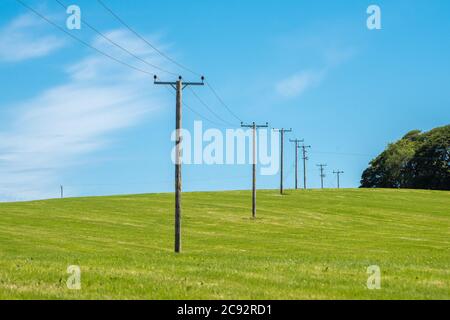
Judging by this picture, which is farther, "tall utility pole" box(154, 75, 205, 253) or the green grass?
"tall utility pole" box(154, 75, 205, 253)

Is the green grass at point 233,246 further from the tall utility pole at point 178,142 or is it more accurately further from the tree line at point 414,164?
the tree line at point 414,164

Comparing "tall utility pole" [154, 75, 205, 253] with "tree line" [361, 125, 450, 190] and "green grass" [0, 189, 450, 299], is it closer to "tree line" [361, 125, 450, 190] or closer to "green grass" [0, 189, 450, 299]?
"green grass" [0, 189, 450, 299]

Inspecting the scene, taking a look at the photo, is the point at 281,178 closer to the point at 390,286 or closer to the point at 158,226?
the point at 158,226

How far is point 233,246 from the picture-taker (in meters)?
42.6

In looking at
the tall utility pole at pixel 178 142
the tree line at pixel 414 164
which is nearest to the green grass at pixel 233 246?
the tall utility pole at pixel 178 142

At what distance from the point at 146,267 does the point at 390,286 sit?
7.09 meters

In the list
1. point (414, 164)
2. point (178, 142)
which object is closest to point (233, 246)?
point (178, 142)

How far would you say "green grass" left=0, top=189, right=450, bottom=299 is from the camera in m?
14.9

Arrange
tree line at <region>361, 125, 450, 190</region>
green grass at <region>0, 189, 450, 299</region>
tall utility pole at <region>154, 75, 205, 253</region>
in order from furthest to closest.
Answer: tree line at <region>361, 125, 450, 190</region> < tall utility pole at <region>154, 75, 205, 253</region> < green grass at <region>0, 189, 450, 299</region>

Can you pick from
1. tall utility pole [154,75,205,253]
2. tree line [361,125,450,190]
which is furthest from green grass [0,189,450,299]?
tree line [361,125,450,190]

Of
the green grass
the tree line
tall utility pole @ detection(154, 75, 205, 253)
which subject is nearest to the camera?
the green grass

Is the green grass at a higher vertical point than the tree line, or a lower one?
lower

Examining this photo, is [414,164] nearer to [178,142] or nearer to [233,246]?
[233,246]
